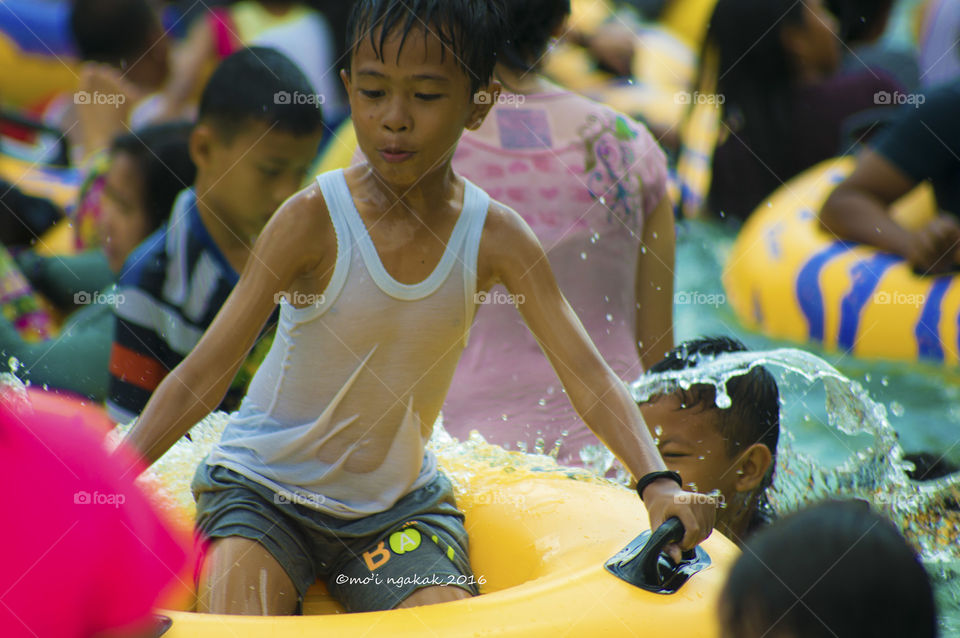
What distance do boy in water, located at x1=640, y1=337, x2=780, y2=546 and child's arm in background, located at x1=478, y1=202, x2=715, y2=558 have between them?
540 millimetres

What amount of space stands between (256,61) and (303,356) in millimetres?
1194

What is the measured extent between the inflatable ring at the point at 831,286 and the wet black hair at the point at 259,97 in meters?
1.95

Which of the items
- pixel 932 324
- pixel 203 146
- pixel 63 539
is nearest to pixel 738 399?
pixel 203 146

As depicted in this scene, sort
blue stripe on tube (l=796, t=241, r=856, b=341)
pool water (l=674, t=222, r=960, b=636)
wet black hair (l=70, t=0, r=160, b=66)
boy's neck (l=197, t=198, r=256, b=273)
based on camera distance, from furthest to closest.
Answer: wet black hair (l=70, t=0, r=160, b=66)
blue stripe on tube (l=796, t=241, r=856, b=341)
pool water (l=674, t=222, r=960, b=636)
boy's neck (l=197, t=198, r=256, b=273)

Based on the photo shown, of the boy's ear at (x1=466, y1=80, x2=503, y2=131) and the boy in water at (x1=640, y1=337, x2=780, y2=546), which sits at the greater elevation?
the boy's ear at (x1=466, y1=80, x2=503, y2=131)

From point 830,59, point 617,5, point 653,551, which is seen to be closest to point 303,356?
point 653,551

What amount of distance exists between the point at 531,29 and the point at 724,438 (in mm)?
890

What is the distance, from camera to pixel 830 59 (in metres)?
4.79

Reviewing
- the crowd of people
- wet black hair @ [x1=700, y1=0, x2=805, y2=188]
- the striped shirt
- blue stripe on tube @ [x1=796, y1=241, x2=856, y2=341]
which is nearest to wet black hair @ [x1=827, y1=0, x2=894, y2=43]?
wet black hair @ [x1=700, y1=0, x2=805, y2=188]

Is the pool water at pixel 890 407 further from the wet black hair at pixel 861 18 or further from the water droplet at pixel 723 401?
the wet black hair at pixel 861 18

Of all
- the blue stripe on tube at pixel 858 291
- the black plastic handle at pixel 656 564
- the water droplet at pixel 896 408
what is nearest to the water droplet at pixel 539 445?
the black plastic handle at pixel 656 564

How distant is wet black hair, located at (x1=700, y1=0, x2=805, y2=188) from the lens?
4.53 metres

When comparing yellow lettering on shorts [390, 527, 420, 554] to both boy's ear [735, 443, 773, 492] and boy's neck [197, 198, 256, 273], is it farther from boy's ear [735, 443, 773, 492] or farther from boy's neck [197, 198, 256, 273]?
boy's neck [197, 198, 256, 273]

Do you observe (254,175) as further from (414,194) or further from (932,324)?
(932,324)
